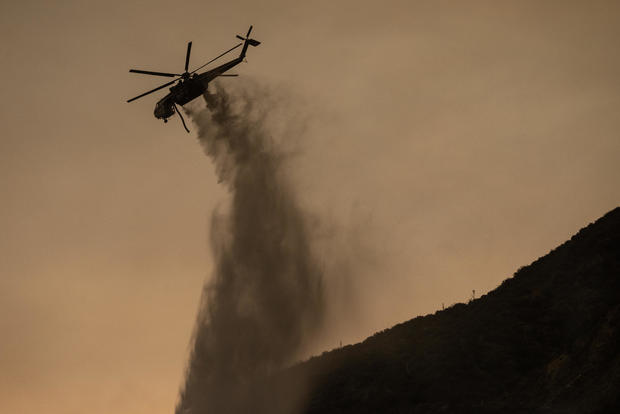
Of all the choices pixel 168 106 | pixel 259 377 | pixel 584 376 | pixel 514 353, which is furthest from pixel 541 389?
pixel 168 106

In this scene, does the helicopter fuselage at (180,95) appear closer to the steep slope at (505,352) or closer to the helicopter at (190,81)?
the helicopter at (190,81)

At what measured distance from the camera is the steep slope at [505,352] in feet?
190

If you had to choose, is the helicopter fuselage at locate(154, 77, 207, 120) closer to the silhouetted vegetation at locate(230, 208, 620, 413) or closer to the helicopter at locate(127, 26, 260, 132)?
the helicopter at locate(127, 26, 260, 132)

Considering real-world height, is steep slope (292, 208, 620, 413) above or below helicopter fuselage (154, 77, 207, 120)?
below

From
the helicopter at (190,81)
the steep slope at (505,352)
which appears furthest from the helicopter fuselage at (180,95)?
the steep slope at (505,352)

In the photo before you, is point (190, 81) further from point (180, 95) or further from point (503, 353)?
point (503, 353)

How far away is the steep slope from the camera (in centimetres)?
5784

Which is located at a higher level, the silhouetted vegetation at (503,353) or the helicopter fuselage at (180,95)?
the helicopter fuselage at (180,95)

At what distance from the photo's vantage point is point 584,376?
181ft

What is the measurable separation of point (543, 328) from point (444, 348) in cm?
756

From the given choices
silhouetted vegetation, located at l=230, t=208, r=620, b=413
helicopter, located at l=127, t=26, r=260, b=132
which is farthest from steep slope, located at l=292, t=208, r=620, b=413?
helicopter, located at l=127, t=26, r=260, b=132

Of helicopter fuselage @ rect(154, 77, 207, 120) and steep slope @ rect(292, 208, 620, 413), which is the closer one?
steep slope @ rect(292, 208, 620, 413)

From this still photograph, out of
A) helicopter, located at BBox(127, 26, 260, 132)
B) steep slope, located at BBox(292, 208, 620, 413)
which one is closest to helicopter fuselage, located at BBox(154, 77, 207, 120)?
helicopter, located at BBox(127, 26, 260, 132)

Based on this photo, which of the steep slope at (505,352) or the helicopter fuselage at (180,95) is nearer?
the steep slope at (505,352)
